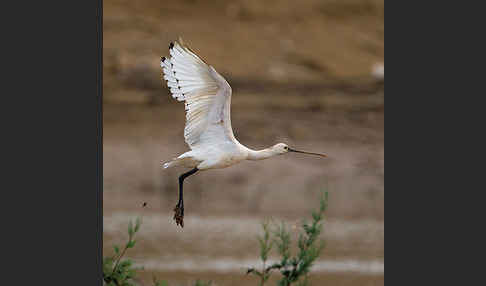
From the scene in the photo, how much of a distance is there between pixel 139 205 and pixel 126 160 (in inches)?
19.6

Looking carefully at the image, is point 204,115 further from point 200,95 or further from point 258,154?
point 258,154

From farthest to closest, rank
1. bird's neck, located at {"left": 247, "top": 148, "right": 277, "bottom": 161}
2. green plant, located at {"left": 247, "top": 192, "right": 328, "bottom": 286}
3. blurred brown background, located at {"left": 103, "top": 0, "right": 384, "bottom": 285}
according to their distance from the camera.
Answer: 1. blurred brown background, located at {"left": 103, "top": 0, "right": 384, "bottom": 285}
2. bird's neck, located at {"left": 247, "top": 148, "right": 277, "bottom": 161}
3. green plant, located at {"left": 247, "top": 192, "right": 328, "bottom": 286}

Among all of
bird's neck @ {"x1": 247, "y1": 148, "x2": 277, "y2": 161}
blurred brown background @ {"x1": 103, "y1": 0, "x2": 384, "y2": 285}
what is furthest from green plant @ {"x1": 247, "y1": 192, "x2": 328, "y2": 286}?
blurred brown background @ {"x1": 103, "y1": 0, "x2": 384, "y2": 285}

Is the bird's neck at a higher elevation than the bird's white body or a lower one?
lower

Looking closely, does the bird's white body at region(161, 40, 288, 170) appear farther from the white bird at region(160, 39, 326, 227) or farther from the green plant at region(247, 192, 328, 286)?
the green plant at region(247, 192, 328, 286)

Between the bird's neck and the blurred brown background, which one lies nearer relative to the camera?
the bird's neck

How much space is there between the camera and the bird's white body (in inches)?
179

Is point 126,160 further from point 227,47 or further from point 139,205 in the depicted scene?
point 227,47

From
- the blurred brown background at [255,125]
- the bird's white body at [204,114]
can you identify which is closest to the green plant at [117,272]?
the bird's white body at [204,114]

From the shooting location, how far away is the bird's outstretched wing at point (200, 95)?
4.55 meters

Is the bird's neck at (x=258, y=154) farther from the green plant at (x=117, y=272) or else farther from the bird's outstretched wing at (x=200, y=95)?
the green plant at (x=117, y=272)

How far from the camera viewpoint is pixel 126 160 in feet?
31.9

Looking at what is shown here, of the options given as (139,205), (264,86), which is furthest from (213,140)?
(264,86)

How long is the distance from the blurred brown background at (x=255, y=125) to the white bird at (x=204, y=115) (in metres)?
4.69
